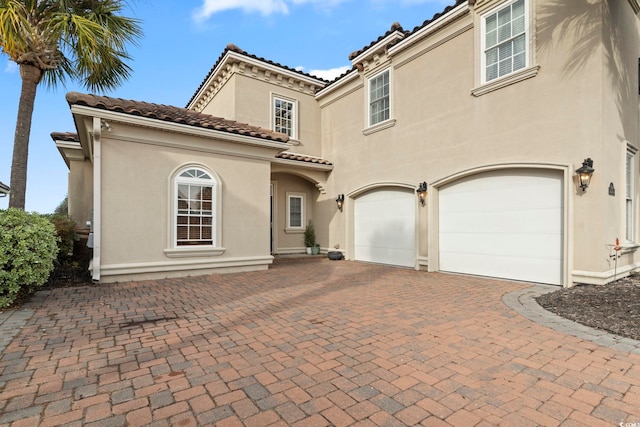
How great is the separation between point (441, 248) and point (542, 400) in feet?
21.6

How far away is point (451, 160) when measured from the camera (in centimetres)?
842

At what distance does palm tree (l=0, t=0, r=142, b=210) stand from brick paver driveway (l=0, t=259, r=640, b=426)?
4.38 m

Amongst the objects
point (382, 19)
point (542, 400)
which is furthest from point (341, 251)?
point (542, 400)

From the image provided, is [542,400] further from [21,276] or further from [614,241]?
[21,276]

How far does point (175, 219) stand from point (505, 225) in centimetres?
787

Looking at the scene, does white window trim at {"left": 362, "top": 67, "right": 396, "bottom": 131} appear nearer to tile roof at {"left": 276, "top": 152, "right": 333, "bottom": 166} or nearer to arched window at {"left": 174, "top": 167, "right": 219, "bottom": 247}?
tile roof at {"left": 276, "top": 152, "right": 333, "bottom": 166}

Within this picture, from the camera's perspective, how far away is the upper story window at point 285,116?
12.5m

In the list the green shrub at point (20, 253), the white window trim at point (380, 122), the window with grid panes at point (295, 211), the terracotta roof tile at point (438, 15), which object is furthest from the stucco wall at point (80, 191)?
the terracotta roof tile at point (438, 15)

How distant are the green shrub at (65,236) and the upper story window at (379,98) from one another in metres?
A: 9.24

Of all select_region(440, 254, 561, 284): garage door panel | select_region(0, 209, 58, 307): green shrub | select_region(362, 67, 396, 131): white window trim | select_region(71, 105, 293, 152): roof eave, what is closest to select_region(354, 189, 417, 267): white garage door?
select_region(440, 254, 561, 284): garage door panel

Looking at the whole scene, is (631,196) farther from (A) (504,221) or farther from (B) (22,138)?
(B) (22,138)

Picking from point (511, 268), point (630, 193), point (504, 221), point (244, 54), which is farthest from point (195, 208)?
point (630, 193)

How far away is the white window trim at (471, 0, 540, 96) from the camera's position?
6.96 metres

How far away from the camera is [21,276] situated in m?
4.89
